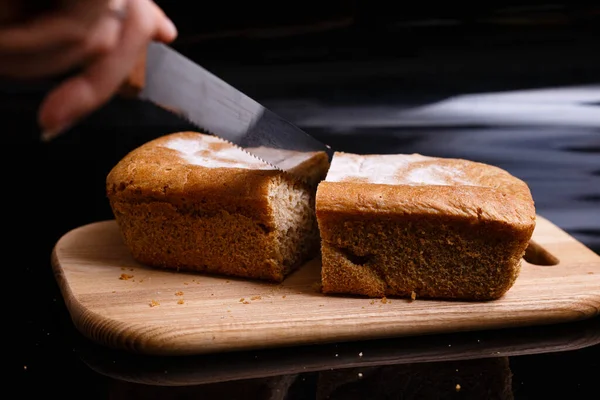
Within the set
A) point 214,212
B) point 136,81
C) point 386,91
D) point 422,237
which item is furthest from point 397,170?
point 386,91

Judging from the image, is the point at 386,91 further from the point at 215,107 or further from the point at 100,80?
the point at 100,80

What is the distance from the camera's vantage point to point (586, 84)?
3.76 meters

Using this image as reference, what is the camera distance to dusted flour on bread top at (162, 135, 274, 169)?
246 cm

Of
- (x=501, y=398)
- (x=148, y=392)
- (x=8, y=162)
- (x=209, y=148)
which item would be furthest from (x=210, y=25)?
(x=501, y=398)

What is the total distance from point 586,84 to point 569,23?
1.14 feet

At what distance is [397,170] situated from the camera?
2.44m

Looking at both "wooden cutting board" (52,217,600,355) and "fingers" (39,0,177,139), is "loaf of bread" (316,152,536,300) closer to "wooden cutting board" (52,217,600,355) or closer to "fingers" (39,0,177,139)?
"wooden cutting board" (52,217,600,355)

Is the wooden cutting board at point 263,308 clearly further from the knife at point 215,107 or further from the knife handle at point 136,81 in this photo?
the knife handle at point 136,81

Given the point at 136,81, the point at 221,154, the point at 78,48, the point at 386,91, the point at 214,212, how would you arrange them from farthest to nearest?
1. the point at 386,91
2. the point at 221,154
3. the point at 214,212
4. the point at 136,81
5. the point at 78,48

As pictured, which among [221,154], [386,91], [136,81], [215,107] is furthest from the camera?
[386,91]

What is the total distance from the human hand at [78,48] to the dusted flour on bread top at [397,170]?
1.31 metres

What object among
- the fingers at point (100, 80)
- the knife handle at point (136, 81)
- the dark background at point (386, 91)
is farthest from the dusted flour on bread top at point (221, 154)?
the fingers at point (100, 80)

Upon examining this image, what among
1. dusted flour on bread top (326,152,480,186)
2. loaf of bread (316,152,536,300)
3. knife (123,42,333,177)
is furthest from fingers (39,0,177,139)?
dusted flour on bread top (326,152,480,186)

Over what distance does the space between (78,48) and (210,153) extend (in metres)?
1.62
